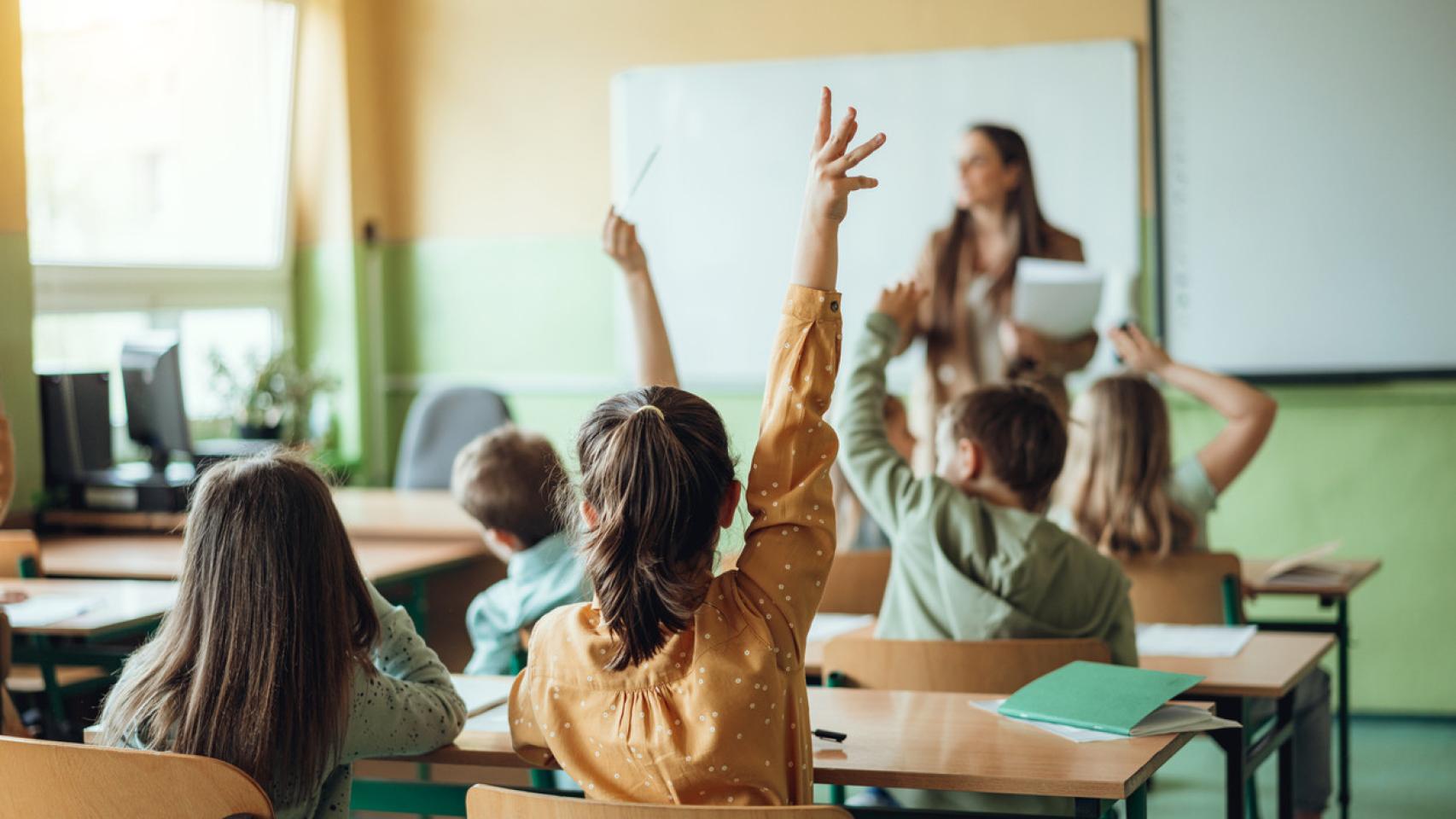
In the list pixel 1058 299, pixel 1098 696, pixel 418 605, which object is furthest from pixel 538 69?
pixel 1098 696

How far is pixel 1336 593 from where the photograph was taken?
130 inches

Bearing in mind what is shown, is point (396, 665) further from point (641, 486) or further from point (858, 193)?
point (858, 193)

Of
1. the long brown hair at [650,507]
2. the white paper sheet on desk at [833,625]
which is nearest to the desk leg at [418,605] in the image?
the white paper sheet on desk at [833,625]

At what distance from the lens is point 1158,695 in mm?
1857

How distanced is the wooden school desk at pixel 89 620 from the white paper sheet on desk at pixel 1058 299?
251cm

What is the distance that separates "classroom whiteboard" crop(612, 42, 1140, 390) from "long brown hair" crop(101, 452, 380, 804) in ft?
11.0

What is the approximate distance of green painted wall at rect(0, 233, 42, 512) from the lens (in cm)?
433

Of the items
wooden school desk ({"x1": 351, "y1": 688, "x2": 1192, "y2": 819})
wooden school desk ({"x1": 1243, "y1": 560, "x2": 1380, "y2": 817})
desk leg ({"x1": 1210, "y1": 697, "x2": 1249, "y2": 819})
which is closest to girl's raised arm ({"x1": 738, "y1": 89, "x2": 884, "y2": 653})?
wooden school desk ({"x1": 351, "y1": 688, "x2": 1192, "y2": 819})

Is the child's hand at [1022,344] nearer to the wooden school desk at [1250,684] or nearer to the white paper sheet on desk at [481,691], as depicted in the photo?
the wooden school desk at [1250,684]

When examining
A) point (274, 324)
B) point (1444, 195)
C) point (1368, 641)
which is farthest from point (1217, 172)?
point (274, 324)

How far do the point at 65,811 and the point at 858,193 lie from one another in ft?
11.9

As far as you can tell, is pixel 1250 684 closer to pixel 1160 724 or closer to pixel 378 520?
pixel 1160 724

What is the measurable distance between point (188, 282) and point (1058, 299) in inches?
115

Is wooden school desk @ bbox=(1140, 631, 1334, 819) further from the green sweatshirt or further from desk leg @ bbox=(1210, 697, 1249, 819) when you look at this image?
the green sweatshirt
